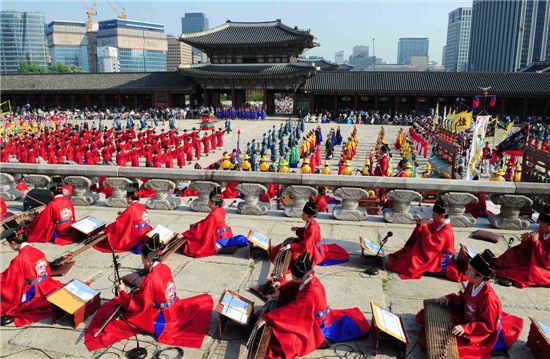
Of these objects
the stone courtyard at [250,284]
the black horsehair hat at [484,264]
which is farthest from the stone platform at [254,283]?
the black horsehair hat at [484,264]

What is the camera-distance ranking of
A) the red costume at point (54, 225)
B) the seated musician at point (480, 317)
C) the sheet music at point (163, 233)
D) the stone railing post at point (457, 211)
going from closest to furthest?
1. the seated musician at point (480, 317)
2. the sheet music at point (163, 233)
3. the red costume at point (54, 225)
4. the stone railing post at point (457, 211)

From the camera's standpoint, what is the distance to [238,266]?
263 inches

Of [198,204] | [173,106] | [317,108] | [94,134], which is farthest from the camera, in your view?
[173,106]

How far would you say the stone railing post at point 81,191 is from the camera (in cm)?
933

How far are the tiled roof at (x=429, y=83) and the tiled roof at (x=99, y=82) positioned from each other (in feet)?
51.3

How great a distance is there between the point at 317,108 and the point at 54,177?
125ft

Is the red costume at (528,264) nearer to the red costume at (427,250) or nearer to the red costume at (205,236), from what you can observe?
the red costume at (427,250)

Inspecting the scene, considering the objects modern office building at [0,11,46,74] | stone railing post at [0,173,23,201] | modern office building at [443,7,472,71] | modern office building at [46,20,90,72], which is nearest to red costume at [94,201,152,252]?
stone railing post at [0,173,23,201]

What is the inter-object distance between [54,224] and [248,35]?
42.0m

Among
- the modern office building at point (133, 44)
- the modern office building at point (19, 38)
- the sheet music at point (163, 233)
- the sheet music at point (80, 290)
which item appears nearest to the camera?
the sheet music at point (80, 290)

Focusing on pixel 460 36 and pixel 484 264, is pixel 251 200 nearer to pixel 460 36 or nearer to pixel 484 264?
pixel 484 264

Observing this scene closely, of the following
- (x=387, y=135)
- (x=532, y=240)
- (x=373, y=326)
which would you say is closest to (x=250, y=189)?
(x=373, y=326)

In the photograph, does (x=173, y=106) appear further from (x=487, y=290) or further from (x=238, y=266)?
(x=487, y=290)

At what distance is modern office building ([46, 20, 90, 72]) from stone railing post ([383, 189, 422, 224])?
165 m
